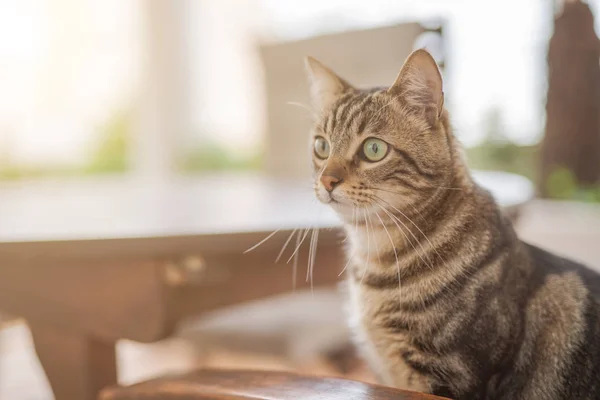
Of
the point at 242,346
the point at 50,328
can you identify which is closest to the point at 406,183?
the point at 50,328

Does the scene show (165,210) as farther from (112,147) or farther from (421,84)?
(112,147)

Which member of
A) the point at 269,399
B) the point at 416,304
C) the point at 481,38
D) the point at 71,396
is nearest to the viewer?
the point at 269,399

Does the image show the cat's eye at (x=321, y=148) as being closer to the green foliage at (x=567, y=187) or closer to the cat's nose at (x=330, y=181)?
the cat's nose at (x=330, y=181)

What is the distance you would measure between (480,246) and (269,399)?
13.9 inches

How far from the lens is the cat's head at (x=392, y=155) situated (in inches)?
30.5

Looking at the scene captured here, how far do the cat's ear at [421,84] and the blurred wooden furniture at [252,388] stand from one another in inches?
14.8

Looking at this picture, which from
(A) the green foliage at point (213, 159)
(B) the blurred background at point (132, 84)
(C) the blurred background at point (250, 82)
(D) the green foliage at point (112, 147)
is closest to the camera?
(C) the blurred background at point (250, 82)

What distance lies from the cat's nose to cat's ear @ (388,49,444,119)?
0.15 metres

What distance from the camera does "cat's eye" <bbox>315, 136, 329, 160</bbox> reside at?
863mm

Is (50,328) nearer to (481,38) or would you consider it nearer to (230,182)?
(230,182)

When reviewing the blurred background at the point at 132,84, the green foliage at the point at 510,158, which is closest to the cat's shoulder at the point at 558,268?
the green foliage at the point at 510,158

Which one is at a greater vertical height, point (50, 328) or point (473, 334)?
point (473, 334)

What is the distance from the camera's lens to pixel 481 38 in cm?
190

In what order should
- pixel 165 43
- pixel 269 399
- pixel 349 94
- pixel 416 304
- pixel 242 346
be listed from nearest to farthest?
pixel 269 399
pixel 416 304
pixel 349 94
pixel 242 346
pixel 165 43
